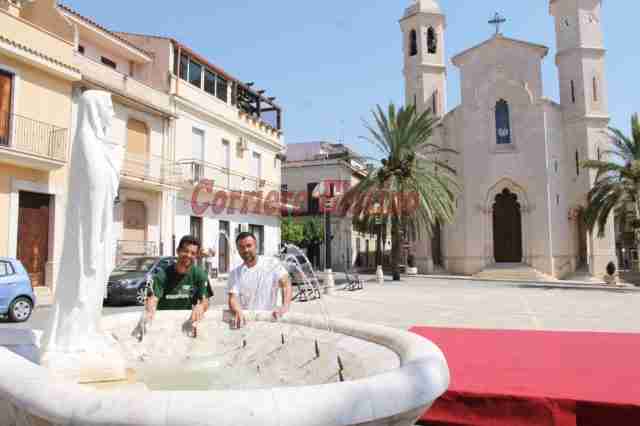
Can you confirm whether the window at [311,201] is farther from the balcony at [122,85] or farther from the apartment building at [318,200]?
the balcony at [122,85]

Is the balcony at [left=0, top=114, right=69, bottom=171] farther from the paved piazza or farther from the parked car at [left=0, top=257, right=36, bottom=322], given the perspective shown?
the parked car at [left=0, top=257, right=36, bottom=322]

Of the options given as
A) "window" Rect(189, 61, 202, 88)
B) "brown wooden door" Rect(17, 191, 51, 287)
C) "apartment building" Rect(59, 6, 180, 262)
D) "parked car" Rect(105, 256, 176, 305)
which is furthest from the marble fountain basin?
"window" Rect(189, 61, 202, 88)

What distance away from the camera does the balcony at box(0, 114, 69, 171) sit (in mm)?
15430

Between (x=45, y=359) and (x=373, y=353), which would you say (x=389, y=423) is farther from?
(x=45, y=359)

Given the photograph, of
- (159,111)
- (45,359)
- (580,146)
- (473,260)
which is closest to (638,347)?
(45,359)

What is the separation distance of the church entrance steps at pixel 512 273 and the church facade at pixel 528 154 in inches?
17.8

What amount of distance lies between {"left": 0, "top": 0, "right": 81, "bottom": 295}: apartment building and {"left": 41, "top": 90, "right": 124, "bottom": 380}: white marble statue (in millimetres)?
14097

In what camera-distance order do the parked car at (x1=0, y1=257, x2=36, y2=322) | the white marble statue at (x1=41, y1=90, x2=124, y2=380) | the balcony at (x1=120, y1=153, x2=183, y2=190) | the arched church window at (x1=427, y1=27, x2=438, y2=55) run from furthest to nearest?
1. the arched church window at (x1=427, y1=27, x2=438, y2=55)
2. the balcony at (x1=120, y1=153, x2=183, y2=190)
3. the parked car at (x1=0, y1=257, x2=36, y2=322)
4. the white marble statue at (x1=41, y1=90, x2=124, y2=380)

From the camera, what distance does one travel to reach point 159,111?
21.4 metres

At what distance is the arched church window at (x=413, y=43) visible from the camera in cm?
3519

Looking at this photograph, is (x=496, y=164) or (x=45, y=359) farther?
(x=496, y=164)

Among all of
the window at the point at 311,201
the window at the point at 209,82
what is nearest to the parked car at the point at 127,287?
the window at the point at 209,82

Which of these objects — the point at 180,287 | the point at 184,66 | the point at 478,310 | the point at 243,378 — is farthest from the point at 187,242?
the point at 184,66

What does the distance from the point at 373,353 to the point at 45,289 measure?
1574cm
